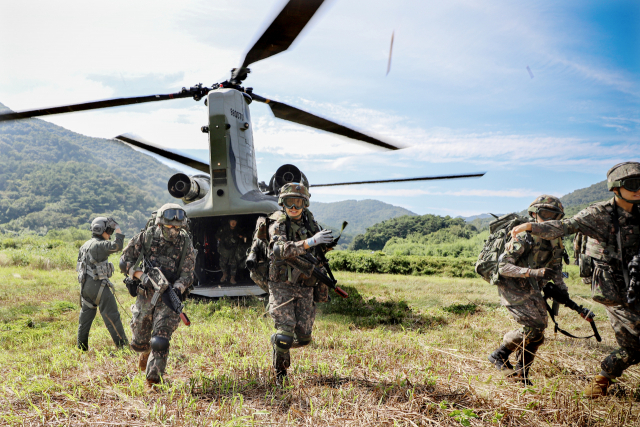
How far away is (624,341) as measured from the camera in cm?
320

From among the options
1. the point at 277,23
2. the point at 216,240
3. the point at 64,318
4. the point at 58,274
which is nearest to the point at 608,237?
the point at 277,23

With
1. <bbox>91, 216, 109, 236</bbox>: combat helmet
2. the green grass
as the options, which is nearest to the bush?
the green grass

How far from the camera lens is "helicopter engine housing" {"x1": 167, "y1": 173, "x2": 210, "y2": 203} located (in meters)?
8.15

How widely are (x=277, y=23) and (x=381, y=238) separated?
23526 millimetres

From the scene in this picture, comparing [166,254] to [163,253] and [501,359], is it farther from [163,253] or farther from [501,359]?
[501,359]

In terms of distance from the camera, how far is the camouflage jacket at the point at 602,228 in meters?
3.14

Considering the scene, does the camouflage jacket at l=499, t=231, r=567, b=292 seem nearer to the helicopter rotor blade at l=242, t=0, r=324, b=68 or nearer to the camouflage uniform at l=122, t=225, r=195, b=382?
the helicopter rotor blade at l=242, t=0, r=324, b=68

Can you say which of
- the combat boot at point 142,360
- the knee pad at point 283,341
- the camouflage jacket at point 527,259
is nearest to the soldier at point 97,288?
the combat boot at point 142,360

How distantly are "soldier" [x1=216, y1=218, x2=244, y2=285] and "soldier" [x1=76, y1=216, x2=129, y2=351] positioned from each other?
390 cm

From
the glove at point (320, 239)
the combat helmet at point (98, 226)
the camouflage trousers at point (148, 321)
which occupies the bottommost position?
the camouflage trousers at point (148, 321)

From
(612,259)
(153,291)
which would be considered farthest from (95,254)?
(612,259)

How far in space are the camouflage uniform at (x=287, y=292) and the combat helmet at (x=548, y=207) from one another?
2444 millimetres

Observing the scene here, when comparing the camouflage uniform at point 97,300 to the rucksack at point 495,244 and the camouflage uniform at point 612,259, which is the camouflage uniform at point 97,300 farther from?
the camouflage uniform at point 612,259

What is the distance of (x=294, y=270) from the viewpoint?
3.70 m
